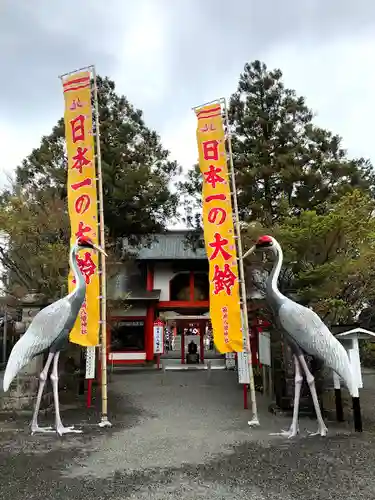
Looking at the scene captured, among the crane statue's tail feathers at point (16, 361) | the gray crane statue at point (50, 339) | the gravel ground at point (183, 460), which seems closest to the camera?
the gravel ground at point (183, 460)

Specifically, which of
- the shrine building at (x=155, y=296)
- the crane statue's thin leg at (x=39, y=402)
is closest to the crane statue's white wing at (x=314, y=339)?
the crane statue's thin leg at (x=39, y=402)

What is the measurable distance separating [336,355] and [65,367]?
27.9 ft

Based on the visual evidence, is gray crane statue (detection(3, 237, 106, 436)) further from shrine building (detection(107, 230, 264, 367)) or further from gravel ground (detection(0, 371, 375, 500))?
shrine building (detection(107, 230, 264, 367))

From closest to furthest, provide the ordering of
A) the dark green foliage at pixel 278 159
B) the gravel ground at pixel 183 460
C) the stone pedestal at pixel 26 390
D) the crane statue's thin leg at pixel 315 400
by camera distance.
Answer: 1. the gravel ground at pixel 183 460
2. the crane statue's thin leg at pixel 315 400
3. the stone pedestal at pixel 26 390
4. the dark green foliage at pixel 278 159

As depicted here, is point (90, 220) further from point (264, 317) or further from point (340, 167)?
point (340, 167)

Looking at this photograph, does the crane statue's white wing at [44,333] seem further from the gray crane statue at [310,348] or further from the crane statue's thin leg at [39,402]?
the gray crane statue at [310,348]

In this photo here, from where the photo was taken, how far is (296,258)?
1111 centimetres

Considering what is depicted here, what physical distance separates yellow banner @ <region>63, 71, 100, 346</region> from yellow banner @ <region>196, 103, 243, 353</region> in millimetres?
2289

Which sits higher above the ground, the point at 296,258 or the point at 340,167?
the point at 340,167

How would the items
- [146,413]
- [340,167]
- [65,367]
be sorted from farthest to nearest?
[340,167]
[65,367]
[146,413]

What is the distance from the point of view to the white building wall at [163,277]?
22.4 meters

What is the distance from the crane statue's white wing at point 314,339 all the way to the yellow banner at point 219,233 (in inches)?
48.5

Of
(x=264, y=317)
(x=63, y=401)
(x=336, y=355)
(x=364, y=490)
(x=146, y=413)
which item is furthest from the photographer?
(x=264, y=317)

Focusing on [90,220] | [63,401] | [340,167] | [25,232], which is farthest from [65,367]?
[340,167]
